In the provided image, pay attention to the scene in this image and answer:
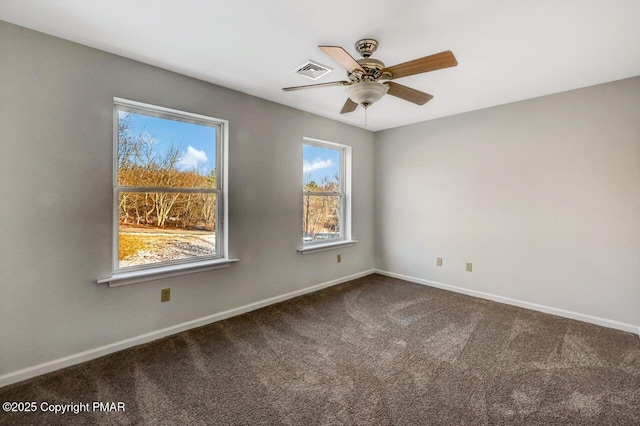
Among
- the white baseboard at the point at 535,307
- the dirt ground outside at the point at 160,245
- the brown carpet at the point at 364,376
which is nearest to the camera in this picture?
the brown carpet at the point at 364,376

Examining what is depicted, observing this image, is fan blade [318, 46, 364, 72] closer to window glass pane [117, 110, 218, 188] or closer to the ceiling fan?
the ceiling fan

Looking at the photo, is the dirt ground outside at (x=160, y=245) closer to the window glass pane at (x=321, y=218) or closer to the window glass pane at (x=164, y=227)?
the window glass pane at (x=164, y=227)

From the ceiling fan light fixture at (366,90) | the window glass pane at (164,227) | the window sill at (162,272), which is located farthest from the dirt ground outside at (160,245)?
the ceiling fan light fixture at (366,90)

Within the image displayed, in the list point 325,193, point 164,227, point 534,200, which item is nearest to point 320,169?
point 325,193

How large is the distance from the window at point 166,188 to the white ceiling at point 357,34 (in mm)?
511

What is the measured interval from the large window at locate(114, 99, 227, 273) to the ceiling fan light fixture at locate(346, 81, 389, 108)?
1.51 m

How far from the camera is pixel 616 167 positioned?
2773mm

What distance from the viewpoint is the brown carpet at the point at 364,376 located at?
5.38ft

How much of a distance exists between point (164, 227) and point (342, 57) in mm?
2151

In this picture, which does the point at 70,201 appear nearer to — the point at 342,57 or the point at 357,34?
the point at 342,57

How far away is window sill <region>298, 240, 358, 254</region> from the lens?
146 inches

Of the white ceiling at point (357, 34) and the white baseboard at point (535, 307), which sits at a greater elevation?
the white ceiling at point (357, 34)

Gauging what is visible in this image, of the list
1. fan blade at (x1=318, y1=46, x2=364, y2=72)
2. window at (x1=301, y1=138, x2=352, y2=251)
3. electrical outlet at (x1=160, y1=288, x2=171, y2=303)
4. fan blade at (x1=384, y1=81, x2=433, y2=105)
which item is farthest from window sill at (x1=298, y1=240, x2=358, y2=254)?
fan blade at (x1=318, y1=46, x2=364, y2=72)

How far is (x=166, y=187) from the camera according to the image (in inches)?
104
